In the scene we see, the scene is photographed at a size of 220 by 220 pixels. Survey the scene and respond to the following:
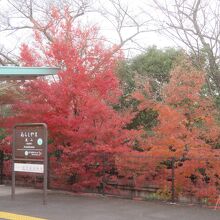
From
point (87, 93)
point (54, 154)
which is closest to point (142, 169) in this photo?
point (87, 93)

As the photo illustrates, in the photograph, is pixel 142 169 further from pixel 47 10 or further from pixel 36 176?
pixel 47 10

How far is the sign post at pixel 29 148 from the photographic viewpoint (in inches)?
555

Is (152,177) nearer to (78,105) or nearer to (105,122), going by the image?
(105,122)

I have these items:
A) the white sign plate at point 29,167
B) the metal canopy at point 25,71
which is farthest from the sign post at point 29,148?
the metal canopy at point 25,71

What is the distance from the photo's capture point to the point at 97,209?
1272 centimetres

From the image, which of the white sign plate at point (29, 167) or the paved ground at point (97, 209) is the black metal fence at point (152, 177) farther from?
the white sign plate at point (29, 167)

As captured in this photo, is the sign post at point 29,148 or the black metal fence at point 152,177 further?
the black metal fence at point 152,177

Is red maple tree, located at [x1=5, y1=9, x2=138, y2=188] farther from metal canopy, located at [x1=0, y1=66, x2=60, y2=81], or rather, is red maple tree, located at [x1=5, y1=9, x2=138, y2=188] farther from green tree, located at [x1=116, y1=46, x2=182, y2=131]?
green tree, located at [x1=116, y1=46, x2=182, y2=131]

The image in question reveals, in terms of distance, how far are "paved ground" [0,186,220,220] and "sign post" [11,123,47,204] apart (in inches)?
41.8

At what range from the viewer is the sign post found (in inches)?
555

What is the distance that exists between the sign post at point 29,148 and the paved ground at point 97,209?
1.06 m

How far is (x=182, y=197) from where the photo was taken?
15.1m

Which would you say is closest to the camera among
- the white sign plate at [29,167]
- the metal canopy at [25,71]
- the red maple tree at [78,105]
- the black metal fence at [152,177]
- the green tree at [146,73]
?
the white sign plate at [29,167]

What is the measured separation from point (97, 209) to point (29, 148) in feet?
10.7
